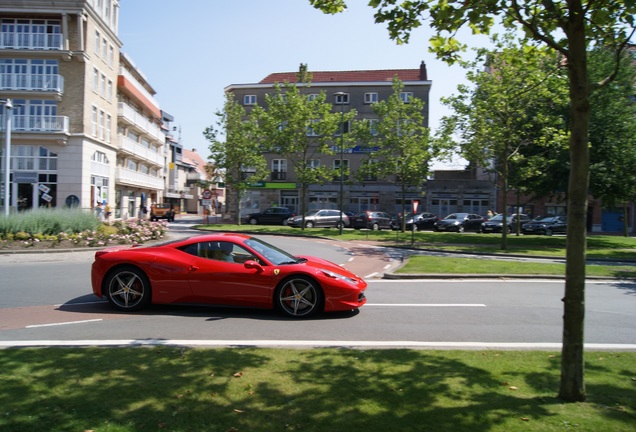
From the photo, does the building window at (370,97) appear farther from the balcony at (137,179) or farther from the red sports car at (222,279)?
the red sports car at (222,279)

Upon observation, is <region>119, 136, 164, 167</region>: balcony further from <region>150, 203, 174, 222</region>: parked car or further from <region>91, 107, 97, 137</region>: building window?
<region>150, 203, 174, 222</region>: parked car

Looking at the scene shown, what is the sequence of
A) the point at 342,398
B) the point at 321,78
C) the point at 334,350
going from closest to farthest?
the point at 342,398 < the point at 334,350 < the point at 321,78

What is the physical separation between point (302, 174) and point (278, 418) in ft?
101

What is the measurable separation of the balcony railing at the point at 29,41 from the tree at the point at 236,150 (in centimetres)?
1287

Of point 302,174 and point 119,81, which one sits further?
point 119,81

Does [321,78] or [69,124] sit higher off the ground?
[321,78]

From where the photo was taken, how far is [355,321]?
23.7ft

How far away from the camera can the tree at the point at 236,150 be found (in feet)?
130

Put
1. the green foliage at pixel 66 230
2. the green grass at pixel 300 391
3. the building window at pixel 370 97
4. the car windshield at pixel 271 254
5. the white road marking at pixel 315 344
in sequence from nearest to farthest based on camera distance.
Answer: the green grass at pixel 300 391 < the white road marking at pixel 315 344 < the car windshield at pixel 271 254 < the green foliage at pixel 66 230 < the building window at pixel 370 97

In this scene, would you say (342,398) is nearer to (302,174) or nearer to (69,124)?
(302,174)

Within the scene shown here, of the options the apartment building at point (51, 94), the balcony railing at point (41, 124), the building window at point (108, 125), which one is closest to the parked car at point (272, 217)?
the apartment building at point (51, 94)

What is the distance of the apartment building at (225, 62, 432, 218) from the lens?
169ft

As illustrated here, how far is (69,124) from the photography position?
35719mm

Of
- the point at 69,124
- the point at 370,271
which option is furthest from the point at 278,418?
the point at 69,124
